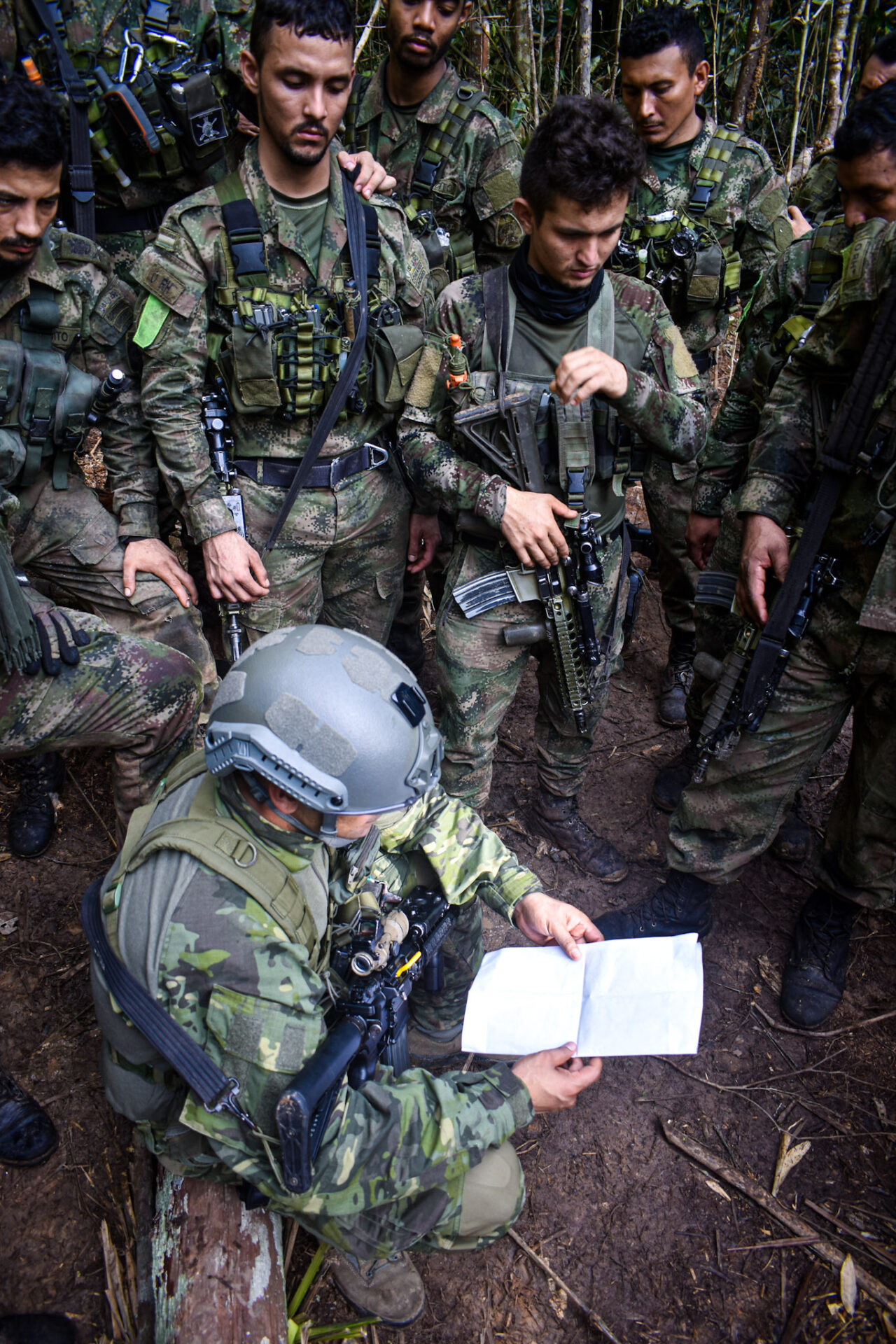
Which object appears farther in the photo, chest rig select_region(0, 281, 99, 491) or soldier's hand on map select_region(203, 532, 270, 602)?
soldier's hand on map select_region(203, 532, 270, 602)

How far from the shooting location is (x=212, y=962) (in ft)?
5.95

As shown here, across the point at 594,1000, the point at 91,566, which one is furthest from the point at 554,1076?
the point at 91,566

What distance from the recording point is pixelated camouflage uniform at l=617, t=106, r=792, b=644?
4.26 m

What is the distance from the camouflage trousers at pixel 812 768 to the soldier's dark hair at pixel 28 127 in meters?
2.84

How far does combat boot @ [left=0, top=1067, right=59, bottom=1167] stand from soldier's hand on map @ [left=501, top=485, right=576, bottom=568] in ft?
7.69

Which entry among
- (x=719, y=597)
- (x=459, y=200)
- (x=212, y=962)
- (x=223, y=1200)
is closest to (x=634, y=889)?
(x=719, y=597)

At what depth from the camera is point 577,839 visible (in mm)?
3770

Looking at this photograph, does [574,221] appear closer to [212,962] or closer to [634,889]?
[212,962]

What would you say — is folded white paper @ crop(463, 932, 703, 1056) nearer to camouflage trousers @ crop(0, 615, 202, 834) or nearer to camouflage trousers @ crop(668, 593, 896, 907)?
camouflage trousers @ crop(668, 593, 896, 907)

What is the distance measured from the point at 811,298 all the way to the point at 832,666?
1610 millimetres

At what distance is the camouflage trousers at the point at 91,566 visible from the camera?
10.6 ft

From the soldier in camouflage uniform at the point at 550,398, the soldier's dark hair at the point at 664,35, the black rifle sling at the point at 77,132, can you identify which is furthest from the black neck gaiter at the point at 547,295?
the soldier's dark hair at the point at 664,35

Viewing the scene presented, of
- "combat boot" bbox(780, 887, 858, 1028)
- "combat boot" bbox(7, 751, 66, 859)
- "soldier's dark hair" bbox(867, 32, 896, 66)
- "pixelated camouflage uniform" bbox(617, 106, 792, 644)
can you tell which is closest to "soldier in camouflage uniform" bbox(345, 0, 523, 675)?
"pixelated camouflage uniform" bbox(617, 106, 792, 644)

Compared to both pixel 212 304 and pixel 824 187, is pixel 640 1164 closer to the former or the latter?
pixel 212 304
